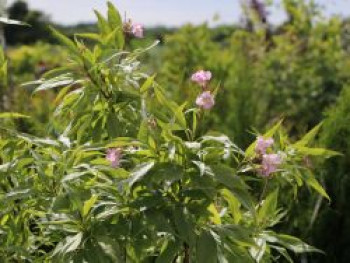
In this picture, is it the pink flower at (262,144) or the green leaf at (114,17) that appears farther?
the green leaf at (114,17)

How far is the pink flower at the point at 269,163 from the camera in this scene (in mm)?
1912

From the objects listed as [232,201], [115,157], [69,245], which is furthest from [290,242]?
[69,245]

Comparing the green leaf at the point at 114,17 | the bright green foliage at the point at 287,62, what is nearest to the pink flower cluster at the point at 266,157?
the green leaf at the point at 114,17

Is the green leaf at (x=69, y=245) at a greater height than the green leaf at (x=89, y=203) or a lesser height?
lesser

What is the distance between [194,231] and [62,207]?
1.12 ft

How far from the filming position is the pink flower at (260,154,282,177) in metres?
1.91

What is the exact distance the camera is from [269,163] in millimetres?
1917

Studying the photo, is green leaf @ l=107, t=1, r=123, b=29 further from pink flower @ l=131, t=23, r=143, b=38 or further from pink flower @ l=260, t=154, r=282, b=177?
pink flower @ l=260, t=154, r=282, b=177

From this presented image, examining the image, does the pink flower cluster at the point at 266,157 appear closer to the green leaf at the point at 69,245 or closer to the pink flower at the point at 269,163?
the pink flower at the point at 269,163

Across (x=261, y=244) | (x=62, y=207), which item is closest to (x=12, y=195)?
(x=62, y=207)

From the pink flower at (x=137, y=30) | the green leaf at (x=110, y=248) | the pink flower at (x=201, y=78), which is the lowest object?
the green leaf at (x=110, y=248)

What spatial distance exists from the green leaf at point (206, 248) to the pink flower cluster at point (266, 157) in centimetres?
26

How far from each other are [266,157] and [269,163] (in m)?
0.02

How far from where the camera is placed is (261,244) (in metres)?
2.09
